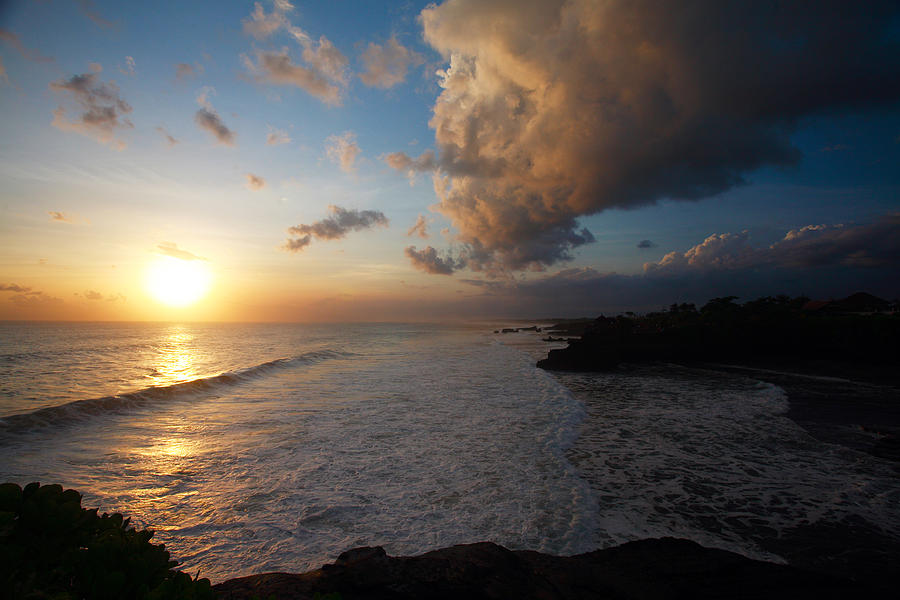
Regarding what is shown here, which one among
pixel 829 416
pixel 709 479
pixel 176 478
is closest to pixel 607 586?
pixel 709 479

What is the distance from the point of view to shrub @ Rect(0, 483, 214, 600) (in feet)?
5.75

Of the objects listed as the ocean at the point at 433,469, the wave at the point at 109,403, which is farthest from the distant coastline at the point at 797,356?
the wave at the point at 109,403

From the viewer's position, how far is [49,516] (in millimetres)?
2021

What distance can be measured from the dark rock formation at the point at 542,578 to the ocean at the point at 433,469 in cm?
116

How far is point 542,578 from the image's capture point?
375cm

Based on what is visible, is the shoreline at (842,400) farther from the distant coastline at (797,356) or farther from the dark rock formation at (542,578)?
the dark rock formation at (542,578)

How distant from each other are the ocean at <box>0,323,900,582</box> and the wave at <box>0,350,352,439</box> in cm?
11

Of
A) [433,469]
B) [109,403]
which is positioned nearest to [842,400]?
[433,469]

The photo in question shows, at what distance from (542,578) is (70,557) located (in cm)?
366

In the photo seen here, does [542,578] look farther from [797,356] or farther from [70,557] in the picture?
[797,356]

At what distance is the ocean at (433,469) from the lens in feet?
18.6

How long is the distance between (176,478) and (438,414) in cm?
739

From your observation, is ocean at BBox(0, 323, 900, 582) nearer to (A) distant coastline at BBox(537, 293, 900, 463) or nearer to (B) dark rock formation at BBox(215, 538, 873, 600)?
(B) dark rock formation at BBox(215, 538, 873, 600)

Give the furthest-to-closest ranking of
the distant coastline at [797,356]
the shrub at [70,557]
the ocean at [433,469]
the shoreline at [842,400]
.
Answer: the distant coastline at [797,356]
the shoreline at [842,400]
the ocean at [433,469]
the shrub at [70,557]
